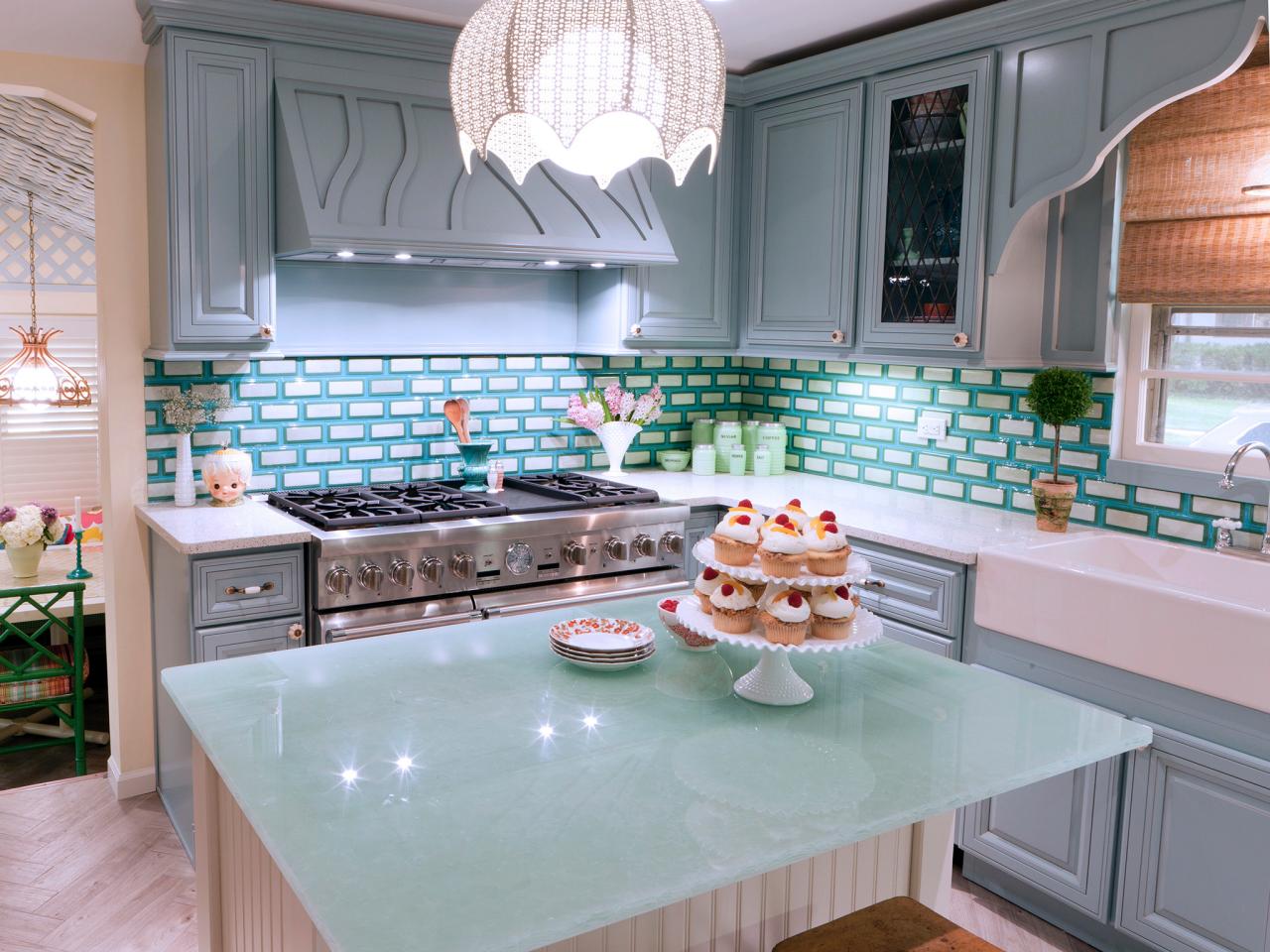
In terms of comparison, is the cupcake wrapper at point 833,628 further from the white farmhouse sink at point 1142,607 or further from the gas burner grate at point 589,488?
the gas burner grate at point 589,488

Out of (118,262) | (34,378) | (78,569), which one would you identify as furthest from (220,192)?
(34,378)

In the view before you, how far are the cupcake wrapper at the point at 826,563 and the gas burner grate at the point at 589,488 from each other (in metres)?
2.08

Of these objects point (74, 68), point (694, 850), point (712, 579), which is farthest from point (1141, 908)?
point (74, 68)

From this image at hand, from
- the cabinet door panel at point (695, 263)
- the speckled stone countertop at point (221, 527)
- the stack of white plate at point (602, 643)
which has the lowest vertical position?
the stack of white plate at point (602, 643)

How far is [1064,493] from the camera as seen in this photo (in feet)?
11.8

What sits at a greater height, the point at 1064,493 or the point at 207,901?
the point at 1064,493

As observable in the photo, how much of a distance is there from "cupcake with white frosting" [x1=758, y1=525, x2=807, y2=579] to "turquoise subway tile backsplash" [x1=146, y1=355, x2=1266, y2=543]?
1.98 m

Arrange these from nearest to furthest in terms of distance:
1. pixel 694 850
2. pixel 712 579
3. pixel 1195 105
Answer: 1. pixel 694 850
2. pixel 712 579
3. pixel 1195 105

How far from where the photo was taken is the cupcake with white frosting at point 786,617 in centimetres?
199

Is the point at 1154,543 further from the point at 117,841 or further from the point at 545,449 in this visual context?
the point at 117,841

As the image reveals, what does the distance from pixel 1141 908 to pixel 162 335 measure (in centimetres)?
337

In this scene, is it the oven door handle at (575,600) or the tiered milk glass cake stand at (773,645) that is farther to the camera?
the oven door handle at (575,600)

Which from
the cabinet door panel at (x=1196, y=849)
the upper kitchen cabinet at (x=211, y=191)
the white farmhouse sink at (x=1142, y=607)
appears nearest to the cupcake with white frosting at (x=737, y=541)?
the white farmhouse sink at (x=1142, y=607)

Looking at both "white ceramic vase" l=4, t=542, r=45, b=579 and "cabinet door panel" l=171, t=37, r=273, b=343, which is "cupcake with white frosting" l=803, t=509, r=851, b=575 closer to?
"cabinet door panel" l=171, t=37, r=273, b=343
